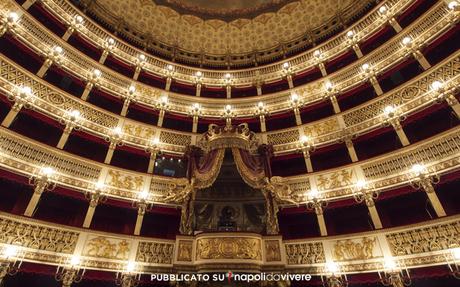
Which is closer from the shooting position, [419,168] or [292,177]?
[419,168]

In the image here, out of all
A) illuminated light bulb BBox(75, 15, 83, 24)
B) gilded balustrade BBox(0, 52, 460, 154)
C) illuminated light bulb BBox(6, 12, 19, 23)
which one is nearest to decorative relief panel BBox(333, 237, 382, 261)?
gilded balustrade BBox(0, 52, 460, 154)

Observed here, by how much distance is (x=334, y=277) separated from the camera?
32.0 feet

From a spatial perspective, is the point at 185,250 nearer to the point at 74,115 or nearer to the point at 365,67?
the point at 74,115

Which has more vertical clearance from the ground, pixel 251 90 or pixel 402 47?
pixel 251 90

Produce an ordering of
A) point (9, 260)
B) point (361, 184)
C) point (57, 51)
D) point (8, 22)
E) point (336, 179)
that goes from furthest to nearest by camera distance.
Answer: point (57, 51)
point (336, 179)
point (8, 22)
point (361, 184)
point (9, 260)

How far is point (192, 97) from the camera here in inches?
662

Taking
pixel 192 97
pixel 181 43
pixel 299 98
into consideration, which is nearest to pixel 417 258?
pixel 299 98

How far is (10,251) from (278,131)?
13026 mm

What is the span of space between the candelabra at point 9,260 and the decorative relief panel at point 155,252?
4.08 metres

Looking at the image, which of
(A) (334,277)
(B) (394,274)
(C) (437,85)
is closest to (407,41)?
(C) (437,85)

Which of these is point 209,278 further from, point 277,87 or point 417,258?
point 277,87

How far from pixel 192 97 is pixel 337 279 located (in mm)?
13074

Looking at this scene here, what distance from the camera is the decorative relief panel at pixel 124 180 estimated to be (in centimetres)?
1191

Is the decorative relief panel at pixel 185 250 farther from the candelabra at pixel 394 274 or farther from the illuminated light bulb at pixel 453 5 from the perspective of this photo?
the illuminated light bulb at pixel 453 5
